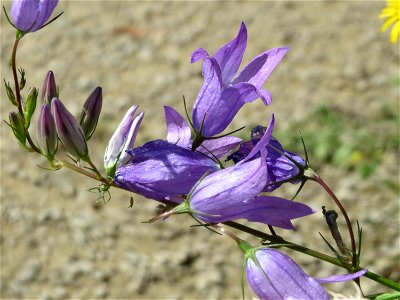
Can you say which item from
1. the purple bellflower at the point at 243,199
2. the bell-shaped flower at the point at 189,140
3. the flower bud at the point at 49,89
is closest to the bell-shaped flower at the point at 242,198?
the purple bellflower at the point at 243,199

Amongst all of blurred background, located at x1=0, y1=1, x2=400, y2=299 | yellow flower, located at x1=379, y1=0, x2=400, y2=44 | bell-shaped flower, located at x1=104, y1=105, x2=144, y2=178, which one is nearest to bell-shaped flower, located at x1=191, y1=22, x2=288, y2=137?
bell-shaped flower, located at x1=104, y1=105, x2=144, y2=178

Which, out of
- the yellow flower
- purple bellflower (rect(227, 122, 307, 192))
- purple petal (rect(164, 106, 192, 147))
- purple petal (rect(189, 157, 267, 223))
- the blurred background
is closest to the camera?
purple petal (rect(189, 157, 267, 223))

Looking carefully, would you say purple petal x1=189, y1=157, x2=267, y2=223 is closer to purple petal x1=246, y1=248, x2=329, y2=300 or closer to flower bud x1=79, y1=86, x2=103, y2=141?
purple petal x1=246, y1=248, x2=329, y2=300

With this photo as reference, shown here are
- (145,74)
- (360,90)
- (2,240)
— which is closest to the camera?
Answer: (2,240)

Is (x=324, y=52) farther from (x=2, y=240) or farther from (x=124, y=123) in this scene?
(x=124, y=123)

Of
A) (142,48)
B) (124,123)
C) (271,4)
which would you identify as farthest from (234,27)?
(124,123)

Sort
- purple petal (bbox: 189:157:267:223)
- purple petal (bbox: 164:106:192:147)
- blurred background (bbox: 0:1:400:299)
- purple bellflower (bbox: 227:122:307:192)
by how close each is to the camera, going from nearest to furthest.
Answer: purple petal (bbox: 189:157:267:223), purple bellflower (bbox: 227:122:307:192), purple petal (bbox: 164:106:192:147), blurred background (bbox: 0:1:400:299)

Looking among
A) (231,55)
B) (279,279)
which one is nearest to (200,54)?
(231,55)
